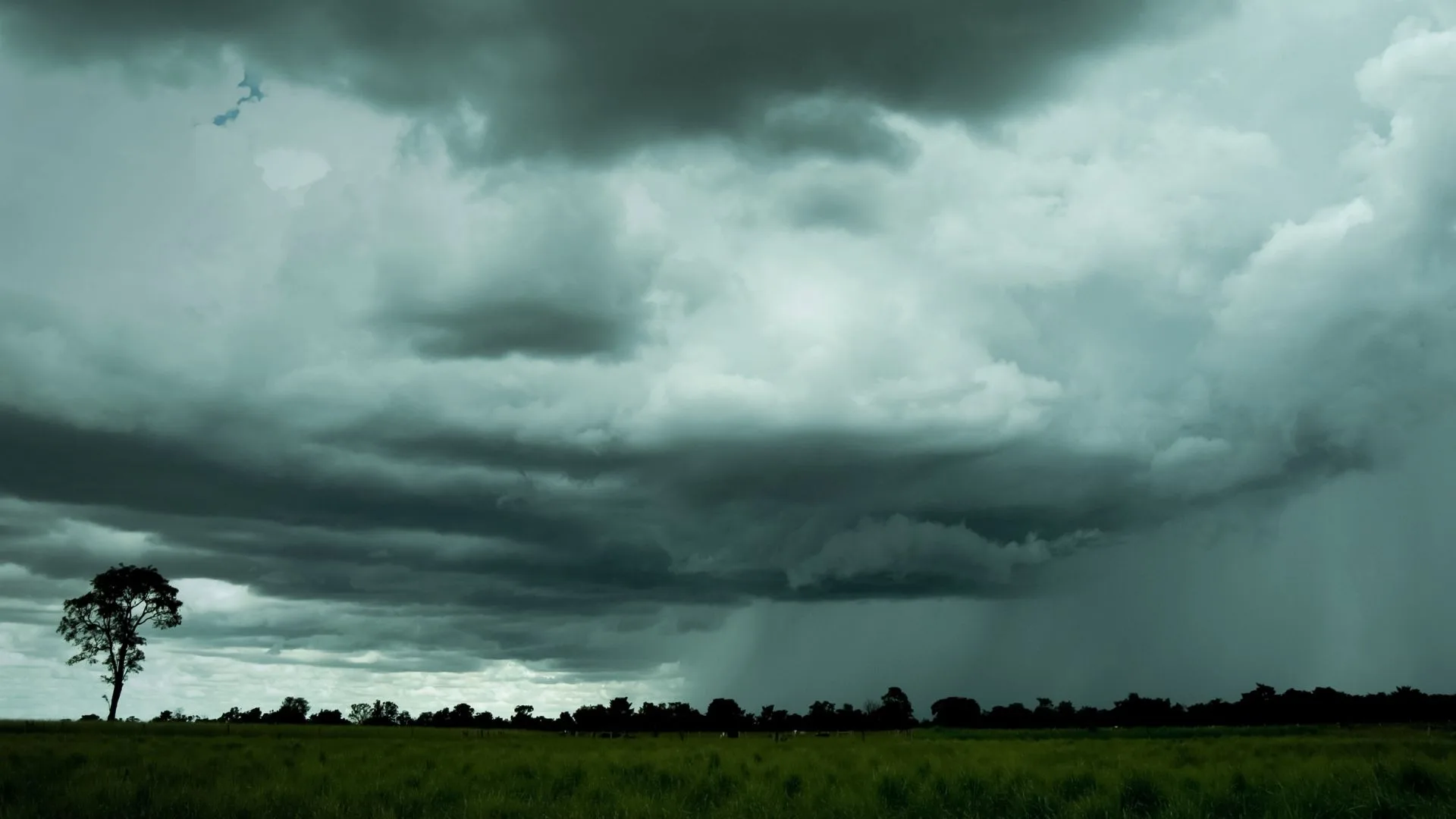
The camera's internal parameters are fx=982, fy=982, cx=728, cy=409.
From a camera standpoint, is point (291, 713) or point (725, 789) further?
point (291, 713)

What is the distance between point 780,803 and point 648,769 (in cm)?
707

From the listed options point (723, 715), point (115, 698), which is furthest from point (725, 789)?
point (723, 715)

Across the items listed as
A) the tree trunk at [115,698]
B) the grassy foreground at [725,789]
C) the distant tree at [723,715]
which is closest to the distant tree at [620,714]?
the distant tree at [723,715]

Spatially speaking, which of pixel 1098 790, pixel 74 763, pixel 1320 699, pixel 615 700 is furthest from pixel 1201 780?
pixel 615 700

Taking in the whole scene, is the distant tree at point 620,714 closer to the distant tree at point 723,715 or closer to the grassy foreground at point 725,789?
the distant tree at point 723,715

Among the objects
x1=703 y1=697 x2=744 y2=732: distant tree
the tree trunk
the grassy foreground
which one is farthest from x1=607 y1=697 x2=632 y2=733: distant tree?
the grassy foreground

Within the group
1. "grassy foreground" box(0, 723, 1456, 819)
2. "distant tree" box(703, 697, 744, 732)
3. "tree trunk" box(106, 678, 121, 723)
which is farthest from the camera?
"distant tree" box(703, 697, 744, 732)

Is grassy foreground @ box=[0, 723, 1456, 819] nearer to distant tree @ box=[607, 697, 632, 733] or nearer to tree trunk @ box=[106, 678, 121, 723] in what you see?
tree trunk @ box=[106, 678, 121, 723]

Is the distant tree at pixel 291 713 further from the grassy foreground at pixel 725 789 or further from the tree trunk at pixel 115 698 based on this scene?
the grassy foreground at pixel 725 789

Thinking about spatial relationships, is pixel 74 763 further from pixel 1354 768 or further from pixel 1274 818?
pixel 1354 768

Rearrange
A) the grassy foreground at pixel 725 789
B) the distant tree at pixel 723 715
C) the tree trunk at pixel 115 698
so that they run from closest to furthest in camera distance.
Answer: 1. the grassy foreground at pixel 725 789
2. the tree trunk at pixel 115 698
3. the distant tree at pixel 723 715

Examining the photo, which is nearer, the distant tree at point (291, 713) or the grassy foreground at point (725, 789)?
the grassy foreground at point (725, 789)

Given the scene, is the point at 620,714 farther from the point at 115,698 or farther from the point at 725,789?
the point at 725,789

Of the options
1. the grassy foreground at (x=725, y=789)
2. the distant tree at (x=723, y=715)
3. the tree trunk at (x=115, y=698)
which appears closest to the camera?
the grassy foreground at (x=725, y=789)
